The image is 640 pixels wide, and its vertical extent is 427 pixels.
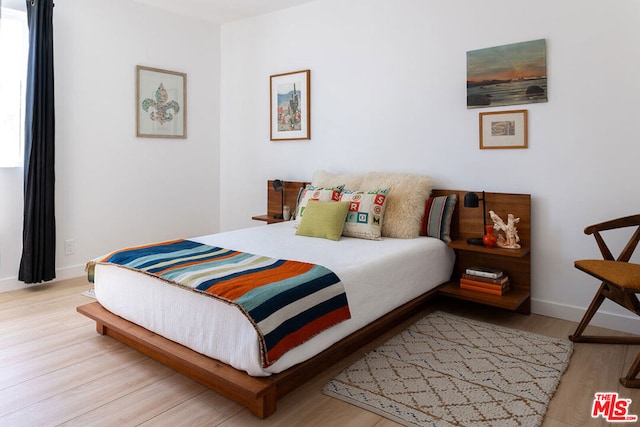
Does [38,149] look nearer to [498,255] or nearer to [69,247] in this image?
[69,247]

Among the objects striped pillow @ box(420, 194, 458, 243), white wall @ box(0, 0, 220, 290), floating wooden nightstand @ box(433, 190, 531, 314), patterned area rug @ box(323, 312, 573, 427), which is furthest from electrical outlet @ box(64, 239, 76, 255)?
floating wooden nightstand @ box(433, 190, 531, 314)

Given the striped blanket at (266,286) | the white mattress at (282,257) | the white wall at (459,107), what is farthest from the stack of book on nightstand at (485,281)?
the striped blanket at (266,286)

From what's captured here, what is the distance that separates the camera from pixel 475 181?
131 inches

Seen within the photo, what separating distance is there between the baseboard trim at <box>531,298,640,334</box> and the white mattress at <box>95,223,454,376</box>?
690mm

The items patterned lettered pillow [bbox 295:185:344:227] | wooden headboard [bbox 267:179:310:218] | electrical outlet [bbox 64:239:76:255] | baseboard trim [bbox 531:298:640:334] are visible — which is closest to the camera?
baseboard trim [bbox 531:298:640:334]

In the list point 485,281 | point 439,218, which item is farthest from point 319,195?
point 485,281

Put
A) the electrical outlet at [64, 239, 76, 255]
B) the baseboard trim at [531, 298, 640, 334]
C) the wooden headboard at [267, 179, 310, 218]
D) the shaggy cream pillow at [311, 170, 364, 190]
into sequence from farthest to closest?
the wooden headboard at [267, 179, 310, 218]
the electrical outlet at [64, 239, 76, 255]
the shaggy cream pillow at [311, 170, 364, 190]
the baseboard trim at [531, 298, 640, 334]

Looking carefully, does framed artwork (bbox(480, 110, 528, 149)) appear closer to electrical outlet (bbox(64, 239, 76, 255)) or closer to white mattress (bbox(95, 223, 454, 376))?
white mattress (bbox(95, 223, 454, 376))

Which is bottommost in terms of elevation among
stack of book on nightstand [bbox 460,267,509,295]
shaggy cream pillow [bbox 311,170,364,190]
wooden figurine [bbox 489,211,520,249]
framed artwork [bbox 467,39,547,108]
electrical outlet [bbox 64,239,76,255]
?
stack of book on nightstand [bbox 460,267,509,295]

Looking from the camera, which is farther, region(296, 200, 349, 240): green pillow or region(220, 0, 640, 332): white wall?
region(296, 200, 349, 240): green pillow

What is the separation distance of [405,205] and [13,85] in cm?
335

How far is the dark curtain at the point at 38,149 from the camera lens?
3.48 m

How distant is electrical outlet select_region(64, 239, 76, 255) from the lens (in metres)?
3.91

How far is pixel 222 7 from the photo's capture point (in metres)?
4.41
